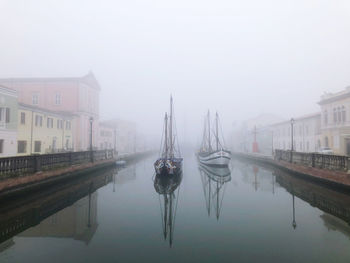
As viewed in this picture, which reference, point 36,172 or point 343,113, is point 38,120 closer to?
point 36,172

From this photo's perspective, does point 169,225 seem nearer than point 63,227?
No

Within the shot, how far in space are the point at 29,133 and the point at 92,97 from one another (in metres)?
24.5

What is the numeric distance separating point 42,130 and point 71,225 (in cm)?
3179

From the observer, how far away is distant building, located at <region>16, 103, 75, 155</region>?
3294 centimetres

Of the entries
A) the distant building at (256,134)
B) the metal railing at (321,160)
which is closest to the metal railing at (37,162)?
the metal railing at (321,160)

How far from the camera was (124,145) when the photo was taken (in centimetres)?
8025

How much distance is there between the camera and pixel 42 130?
3725 centimetres

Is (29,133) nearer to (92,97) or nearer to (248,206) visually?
(92,97)

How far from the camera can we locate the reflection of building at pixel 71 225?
8898 mm

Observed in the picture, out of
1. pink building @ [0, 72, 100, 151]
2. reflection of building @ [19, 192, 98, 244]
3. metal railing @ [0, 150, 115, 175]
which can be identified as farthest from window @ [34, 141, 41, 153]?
reflection of building @ [19, 192, 98, 244]

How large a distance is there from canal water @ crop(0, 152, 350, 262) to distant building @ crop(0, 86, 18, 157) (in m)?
18.4

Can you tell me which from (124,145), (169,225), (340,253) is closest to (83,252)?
(169,225)

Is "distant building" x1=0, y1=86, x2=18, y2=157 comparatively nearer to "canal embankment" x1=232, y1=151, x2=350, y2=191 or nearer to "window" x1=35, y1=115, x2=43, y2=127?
"window" x1=35, y1=115, x2=43, y2=127

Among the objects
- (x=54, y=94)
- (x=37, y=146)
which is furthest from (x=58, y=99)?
(x=37, y=146)
